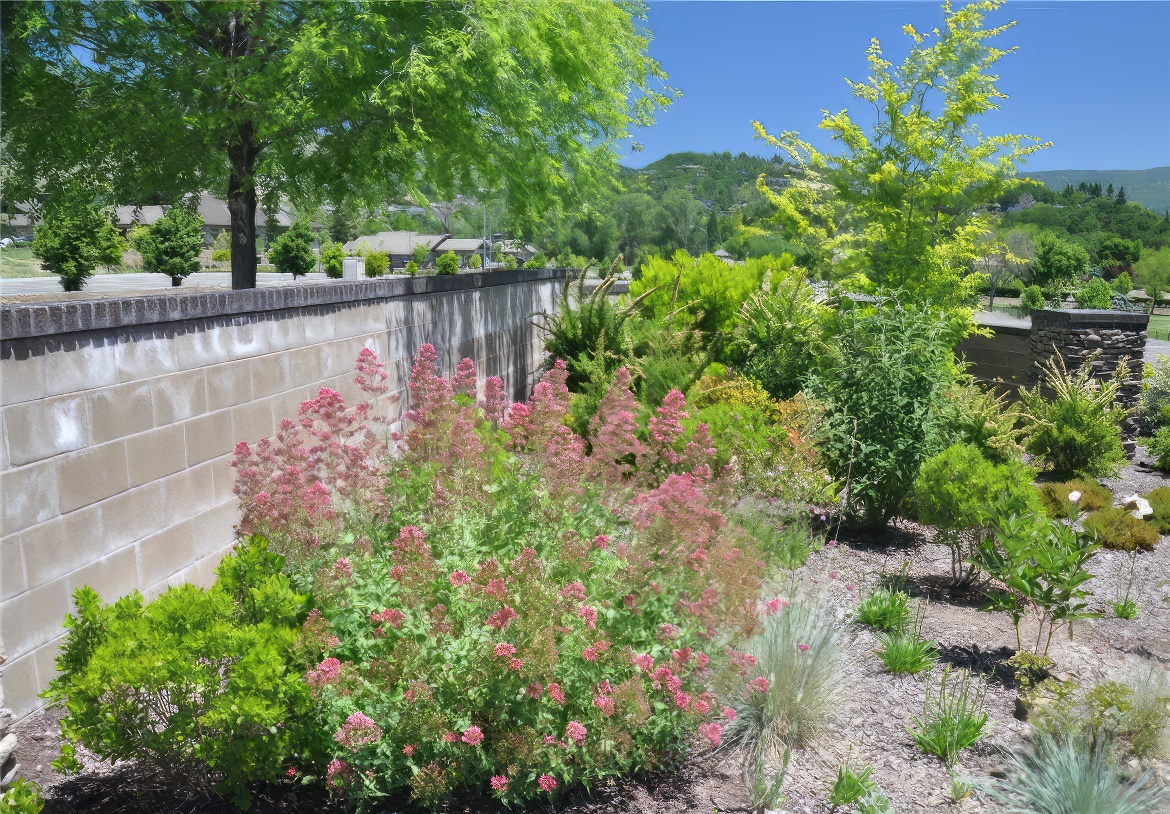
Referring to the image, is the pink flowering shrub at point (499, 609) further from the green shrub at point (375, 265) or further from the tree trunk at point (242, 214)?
the green shrub at point (375, 265)

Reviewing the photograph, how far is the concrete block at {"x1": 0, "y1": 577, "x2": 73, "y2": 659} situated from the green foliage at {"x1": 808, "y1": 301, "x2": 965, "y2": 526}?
17.2 feet

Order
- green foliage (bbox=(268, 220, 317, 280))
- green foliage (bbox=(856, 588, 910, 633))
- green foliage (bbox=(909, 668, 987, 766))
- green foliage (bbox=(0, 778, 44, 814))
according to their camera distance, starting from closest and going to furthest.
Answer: green foliage (bbox=(0, 778, 44, 814)) < green foliage (bbox=(909, 668, 987, 766)) < green foliage (bbox=(856, 588, 910, 633)) < green foliage (bbox=(268, 220, 317, 280))

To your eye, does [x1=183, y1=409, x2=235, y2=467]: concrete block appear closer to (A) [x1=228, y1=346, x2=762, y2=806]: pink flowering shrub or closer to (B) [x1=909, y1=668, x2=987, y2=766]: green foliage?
(A) [x1=228, y1=346, x2=762, y2=806]: pink flowering shrub

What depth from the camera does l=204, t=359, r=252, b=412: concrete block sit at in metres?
4.94

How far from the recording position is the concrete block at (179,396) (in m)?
4.48

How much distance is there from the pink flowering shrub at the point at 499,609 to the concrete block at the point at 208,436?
79 cm

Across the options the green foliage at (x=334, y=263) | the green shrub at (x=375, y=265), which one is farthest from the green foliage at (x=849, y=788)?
the green shrub at (x=375, y=265)

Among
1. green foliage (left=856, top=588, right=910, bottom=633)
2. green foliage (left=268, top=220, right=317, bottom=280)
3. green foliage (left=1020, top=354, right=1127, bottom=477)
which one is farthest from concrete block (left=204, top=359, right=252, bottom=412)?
green foliage (left=268, top=220, right=317, bottom=280)

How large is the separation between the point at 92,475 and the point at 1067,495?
7.61m

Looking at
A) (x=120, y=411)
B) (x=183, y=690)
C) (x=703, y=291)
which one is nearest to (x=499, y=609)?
(x=183, y=690)

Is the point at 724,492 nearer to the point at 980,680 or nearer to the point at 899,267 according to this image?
the point at 980,680

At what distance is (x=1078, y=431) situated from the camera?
973 cm

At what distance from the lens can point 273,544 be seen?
3.94 m

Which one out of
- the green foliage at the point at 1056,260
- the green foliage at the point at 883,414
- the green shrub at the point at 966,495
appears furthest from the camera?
the green foliage at the point at 1056,260
